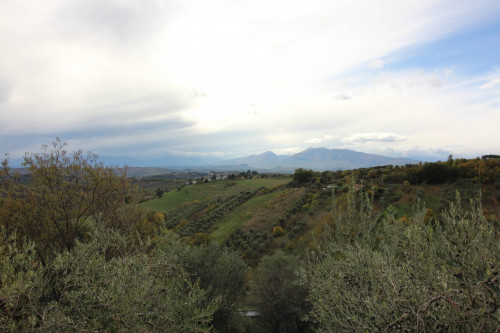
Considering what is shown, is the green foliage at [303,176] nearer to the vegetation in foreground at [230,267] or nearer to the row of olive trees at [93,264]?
the vegetation in foreground at [230,267]

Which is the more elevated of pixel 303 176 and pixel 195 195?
pixel 303 176

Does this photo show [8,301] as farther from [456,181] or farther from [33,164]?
[456,181]

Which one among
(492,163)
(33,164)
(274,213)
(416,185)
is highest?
(33,164)

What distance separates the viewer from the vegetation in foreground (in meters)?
5.04

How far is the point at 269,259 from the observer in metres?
17.5

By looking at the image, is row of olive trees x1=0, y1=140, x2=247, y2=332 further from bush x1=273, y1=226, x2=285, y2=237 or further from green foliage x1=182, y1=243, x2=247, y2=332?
bush x1=273, y1=226, x2=285, y2=237

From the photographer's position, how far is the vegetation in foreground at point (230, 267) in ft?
16.5

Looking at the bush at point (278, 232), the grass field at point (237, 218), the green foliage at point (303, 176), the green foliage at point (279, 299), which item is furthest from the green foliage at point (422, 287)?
the green foliage at point (303, 176)

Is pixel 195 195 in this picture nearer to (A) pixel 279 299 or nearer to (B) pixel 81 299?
(A) pixel 279 299

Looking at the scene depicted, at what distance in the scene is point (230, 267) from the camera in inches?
645

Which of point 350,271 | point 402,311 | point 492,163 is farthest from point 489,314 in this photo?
point 492,163

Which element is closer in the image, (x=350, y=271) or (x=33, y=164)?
(x=350, y=271)

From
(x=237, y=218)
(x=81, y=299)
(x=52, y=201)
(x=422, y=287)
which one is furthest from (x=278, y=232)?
(x=422, y=287)

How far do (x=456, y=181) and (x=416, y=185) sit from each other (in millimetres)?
4629
